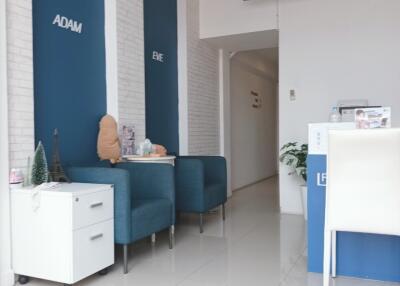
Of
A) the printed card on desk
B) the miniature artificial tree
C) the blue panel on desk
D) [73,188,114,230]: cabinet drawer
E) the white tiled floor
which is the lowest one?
the white tiled floor

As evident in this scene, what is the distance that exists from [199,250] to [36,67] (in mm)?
2150

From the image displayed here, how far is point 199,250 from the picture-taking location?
3.51 m

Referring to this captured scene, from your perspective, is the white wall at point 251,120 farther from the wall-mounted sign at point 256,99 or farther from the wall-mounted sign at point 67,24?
the wall-mounted sign at point 67,24

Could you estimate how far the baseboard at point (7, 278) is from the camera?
263cm

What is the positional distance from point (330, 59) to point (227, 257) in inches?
121

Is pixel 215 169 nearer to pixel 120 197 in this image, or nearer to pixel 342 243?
pixel 120 197

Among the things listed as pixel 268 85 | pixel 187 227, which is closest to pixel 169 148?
pixel 187 227

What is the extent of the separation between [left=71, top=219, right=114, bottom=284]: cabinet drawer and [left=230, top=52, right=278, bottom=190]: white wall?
14.9 feet

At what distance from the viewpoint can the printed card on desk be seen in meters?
2.39

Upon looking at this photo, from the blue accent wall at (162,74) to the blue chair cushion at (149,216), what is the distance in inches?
56.5

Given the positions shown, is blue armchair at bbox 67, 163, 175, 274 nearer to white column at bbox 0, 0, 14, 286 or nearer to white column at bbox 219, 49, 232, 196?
white column at bbox 0, 0, 14, 286

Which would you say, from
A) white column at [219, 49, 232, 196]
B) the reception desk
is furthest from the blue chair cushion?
white column at [219, 49, 232, 196]

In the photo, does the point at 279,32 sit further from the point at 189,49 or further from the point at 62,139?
the point at 62,139

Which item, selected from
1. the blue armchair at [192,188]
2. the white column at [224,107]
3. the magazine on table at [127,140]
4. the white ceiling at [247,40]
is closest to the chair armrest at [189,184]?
the blue armchair at [192,188]
